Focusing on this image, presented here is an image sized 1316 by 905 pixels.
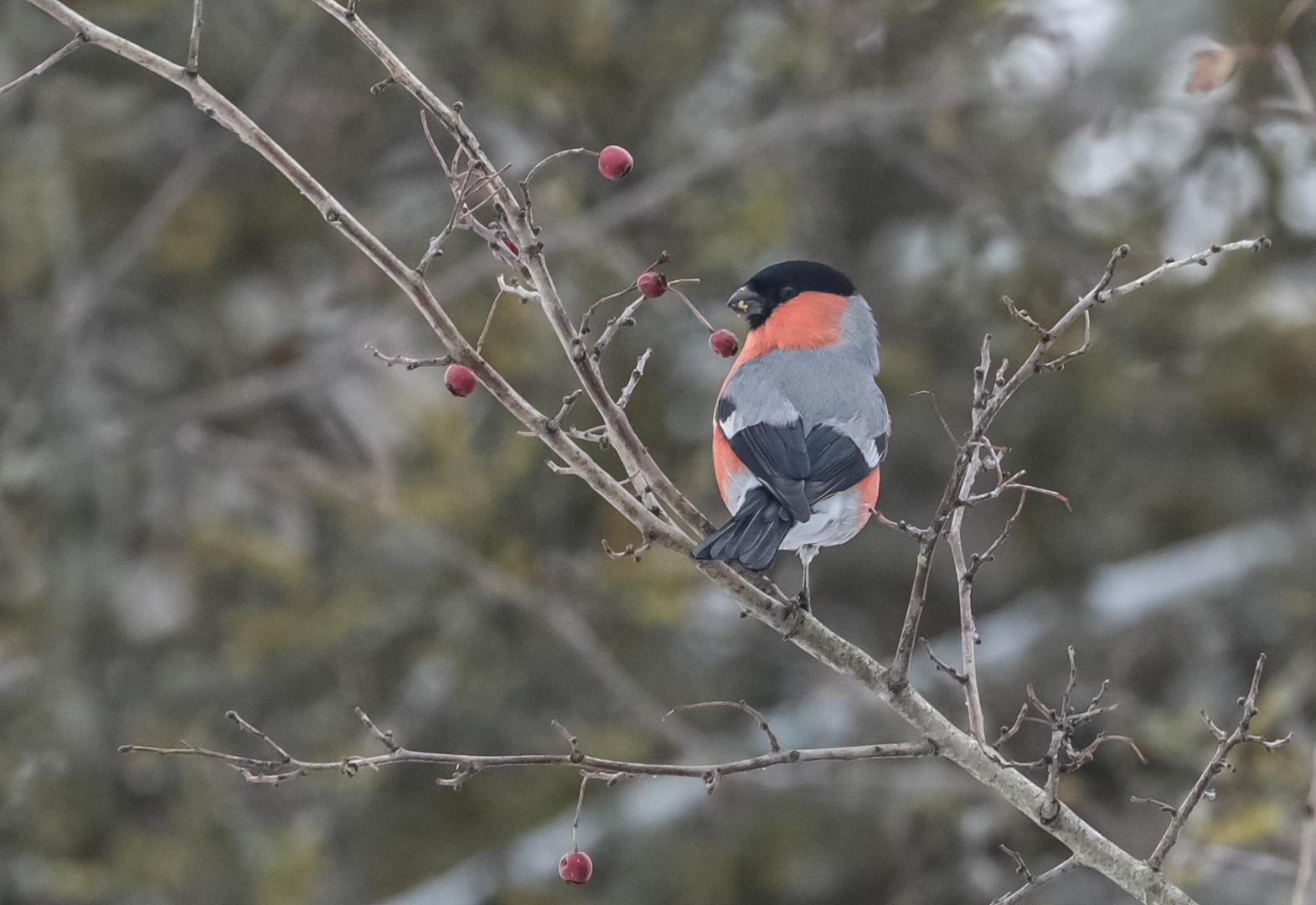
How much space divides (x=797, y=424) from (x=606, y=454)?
140cm

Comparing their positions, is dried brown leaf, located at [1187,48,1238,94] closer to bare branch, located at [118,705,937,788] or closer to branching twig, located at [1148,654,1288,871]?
branching twig, located at [1148,654,1288,871]

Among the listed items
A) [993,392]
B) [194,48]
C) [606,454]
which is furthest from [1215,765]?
[606,454]

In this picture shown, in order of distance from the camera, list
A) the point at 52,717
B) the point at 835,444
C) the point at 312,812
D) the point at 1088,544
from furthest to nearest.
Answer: the point at 1088,544, the point at 312,812, the point at 52,717, the point at 835,444

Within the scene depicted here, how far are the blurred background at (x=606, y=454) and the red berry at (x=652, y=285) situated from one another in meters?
2.10

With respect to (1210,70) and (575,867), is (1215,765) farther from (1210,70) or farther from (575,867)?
(1210,70)

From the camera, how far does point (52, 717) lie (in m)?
4.47

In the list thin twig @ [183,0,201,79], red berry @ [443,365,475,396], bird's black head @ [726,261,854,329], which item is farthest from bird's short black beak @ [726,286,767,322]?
thin twig @ [183,0,201,79]

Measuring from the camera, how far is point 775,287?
349 cm

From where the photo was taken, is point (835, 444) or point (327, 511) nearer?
point (835, 444)

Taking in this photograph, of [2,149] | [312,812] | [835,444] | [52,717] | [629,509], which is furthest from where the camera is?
[2,149]

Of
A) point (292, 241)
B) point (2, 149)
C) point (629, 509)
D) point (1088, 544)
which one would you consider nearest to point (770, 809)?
point (1088, 544)

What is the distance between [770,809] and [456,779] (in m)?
3.51

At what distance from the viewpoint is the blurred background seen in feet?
14.9

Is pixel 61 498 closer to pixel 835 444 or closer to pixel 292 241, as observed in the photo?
pixel 292 241
